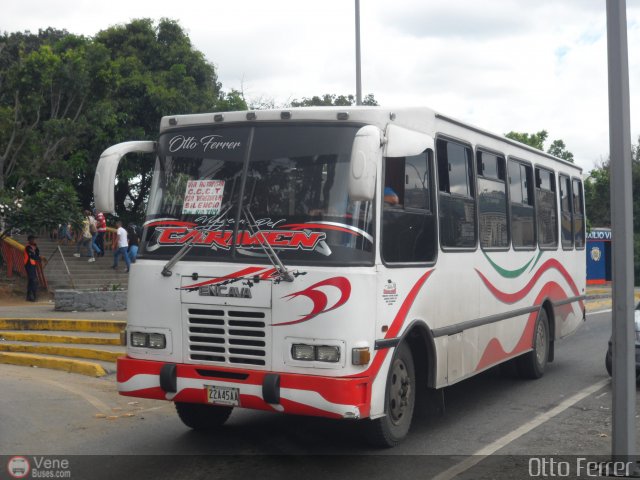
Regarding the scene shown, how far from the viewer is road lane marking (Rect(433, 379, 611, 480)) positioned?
6.63 meters

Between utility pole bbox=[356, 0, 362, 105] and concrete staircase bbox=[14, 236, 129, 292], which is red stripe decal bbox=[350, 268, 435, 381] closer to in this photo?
utility pole bbox=[356, 0, 362, 105]

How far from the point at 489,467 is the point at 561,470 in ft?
1.89

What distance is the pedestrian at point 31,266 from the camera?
2138 centimetres

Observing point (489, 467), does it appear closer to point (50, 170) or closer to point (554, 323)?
point (554, 323)

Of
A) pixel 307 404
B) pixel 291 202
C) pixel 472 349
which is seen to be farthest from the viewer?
pixel 472 349

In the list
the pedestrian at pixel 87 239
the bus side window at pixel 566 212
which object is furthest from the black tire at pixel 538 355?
the pedestrian at pixel 87 239

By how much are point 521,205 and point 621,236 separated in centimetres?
476

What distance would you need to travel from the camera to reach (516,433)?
8039 mm

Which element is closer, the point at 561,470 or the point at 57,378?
the point at 561,470

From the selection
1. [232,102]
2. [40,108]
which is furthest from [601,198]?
[40,108]

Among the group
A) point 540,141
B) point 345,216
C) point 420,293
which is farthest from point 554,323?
→ point 540,141

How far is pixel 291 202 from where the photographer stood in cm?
689

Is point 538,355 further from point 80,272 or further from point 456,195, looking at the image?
point 80,272

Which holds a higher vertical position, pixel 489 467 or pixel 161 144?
pixel 161 144
